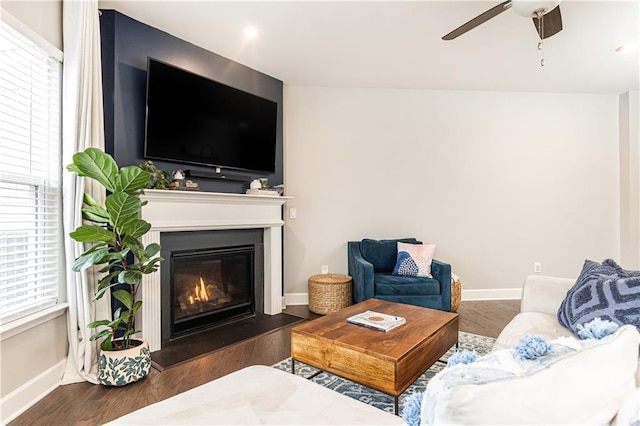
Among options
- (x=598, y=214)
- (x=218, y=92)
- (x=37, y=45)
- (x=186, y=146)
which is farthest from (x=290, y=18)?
(x=598, y=214)

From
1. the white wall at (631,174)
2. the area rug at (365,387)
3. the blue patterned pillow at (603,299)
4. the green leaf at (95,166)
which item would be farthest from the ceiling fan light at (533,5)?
the white wall at (631,174)

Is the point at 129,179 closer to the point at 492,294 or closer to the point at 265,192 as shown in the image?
the point at 265,192

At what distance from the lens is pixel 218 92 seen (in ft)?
10.8

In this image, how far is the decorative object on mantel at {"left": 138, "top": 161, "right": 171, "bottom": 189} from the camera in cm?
275

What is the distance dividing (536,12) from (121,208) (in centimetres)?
266

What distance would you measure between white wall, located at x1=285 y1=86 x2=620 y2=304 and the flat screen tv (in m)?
0.60

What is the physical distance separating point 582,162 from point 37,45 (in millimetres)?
5731

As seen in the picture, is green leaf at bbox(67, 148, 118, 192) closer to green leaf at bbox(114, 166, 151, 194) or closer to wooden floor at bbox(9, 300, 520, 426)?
green leaf at bbox(114, 166, 151, 194)

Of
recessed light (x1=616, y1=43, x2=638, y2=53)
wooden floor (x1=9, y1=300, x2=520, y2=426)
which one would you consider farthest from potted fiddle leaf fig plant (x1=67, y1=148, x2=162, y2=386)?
recessed light (x1=616, y1=43, x2=638, y2=53)

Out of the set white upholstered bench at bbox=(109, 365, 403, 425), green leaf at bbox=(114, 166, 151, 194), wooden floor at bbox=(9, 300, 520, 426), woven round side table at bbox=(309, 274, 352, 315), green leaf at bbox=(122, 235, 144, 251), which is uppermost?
green leaf at bbox=(114, 166, 151, 194)

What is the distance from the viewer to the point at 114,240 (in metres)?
2.26

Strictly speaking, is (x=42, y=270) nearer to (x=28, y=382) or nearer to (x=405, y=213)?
(x=28, y=382)

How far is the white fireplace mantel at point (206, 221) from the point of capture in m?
2.72

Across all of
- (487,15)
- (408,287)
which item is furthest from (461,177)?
(487,15)
